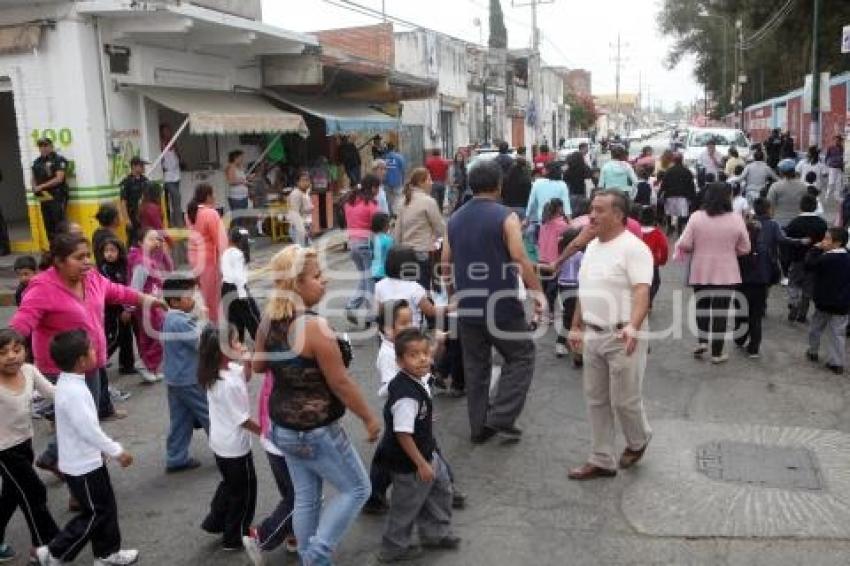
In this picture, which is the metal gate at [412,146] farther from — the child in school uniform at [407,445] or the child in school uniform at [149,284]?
the child in school uniform at [407,445]

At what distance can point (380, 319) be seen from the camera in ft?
17.4

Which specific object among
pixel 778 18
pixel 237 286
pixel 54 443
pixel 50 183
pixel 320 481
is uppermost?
pixel 778 18

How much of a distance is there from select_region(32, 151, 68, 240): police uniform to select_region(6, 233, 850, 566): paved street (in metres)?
5.95

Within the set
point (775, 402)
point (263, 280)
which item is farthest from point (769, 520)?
point (263, 280)

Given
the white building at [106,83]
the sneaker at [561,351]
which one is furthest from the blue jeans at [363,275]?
the white building at [106,83]

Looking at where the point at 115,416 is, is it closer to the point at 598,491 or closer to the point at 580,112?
the point at 598,491

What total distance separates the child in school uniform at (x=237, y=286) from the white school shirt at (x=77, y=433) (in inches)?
135

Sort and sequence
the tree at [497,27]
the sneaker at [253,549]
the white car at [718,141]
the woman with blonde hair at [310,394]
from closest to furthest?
1. the woman with blonde hair at [310,394]
2. the sneaker at [253,549]
3. the white car at [718,141]
4. the tree at [497,27]

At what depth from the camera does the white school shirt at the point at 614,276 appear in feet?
15.9

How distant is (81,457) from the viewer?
405 centimetres

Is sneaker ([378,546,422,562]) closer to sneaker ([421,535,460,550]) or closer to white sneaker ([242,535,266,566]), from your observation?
sneaker ([421,535,460,550])

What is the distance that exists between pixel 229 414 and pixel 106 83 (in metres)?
9.98

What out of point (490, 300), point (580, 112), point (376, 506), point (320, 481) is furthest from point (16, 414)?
point (580, 112)

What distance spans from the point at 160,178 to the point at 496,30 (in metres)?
48.2
